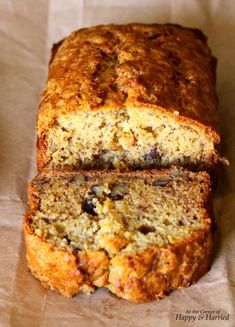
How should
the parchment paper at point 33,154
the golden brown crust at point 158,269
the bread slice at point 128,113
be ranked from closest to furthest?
the golden brown crust at point 158,269, the parchment paper at point 33,154, the bread slice at point 128,113

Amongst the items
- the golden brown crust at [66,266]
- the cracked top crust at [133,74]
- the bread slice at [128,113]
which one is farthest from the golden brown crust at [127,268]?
the cracked top crust at [133,74]

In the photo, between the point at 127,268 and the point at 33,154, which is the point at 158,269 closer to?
the point at 127,268

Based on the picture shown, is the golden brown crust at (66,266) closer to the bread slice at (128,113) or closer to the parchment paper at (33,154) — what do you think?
the parchment paper at (33,154)

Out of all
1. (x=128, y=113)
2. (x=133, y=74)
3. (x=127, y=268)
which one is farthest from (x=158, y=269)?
(x=133, y=74)

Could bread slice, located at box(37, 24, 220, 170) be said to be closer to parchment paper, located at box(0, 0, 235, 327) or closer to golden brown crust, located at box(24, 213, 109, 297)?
parchment paper, located at box(0, 0, 235, 327)

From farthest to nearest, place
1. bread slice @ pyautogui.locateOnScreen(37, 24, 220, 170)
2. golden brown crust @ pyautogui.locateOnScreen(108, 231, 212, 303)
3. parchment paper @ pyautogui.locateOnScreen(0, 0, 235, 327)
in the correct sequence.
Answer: bread slice @ pyautogui.locateOnScreen(37, 24, 220, 170) → parchment paper @ pyautogui.locateOnScreen(0, 0, 235, 327) → golden brown crust @ pyautogui.locateOnScreen(108, 231, 212, 303)

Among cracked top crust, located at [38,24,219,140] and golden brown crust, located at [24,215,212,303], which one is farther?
cracked top crust, located at [38,24,219,140]

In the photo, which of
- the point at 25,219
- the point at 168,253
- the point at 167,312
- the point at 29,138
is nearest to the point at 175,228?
the point at 168,253

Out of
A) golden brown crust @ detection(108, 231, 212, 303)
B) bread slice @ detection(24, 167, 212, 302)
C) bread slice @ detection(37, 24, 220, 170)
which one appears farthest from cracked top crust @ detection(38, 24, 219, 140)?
golden brown crust @ detection(108, 231, 212, 303)
